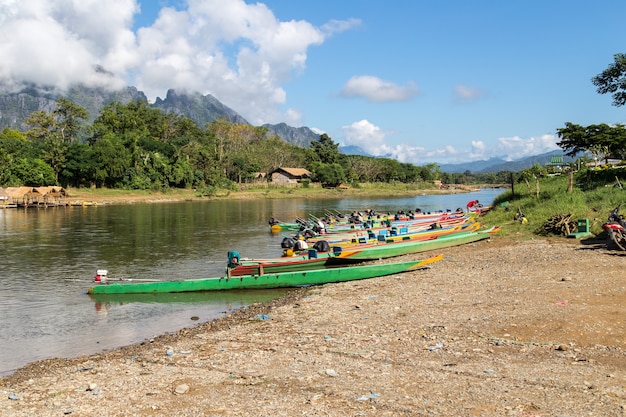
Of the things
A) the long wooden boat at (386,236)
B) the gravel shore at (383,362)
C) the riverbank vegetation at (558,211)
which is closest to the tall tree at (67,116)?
the long wooden boat at (386,236)

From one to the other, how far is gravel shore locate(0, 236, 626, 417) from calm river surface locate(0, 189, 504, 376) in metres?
1.57

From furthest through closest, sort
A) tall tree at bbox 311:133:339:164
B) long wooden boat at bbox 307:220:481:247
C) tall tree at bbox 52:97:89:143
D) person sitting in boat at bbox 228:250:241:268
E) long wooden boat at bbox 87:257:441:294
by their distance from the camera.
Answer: tall tree at bbox 311:133:339:164
tall tree at bbox 52:97:89:143
long wooden boat at bbox 307:220:481:247
person sitting in boat at bbox 228:250:241:268
long wooden boat at bbox 87:257:441:294

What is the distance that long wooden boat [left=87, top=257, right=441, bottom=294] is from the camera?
15383 millimetres

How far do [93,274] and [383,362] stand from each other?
15.2m

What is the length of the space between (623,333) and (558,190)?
70.9ft

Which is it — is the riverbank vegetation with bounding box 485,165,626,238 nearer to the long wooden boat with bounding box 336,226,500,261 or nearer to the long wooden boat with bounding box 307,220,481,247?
the long wooden boat with bounding box 336,226,500,261

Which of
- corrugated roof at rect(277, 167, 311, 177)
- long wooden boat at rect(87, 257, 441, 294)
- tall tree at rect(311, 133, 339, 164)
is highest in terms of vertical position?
tall tree at rect(311, 133, 339, 164)

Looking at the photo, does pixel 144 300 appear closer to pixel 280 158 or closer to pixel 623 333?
pixel 623 333

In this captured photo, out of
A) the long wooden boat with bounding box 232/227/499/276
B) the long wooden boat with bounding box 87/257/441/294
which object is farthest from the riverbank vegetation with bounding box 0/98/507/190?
the long wooden boat with bounding box 87/257/441/294

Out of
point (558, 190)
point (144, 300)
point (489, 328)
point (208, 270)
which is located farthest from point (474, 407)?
point (558, 190)

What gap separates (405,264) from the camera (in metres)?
16.1

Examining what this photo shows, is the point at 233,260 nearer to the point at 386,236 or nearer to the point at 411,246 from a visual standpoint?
the point at 411,246

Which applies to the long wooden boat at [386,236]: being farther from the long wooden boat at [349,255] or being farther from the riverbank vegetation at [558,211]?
the riverbank vegetation at [558,211]

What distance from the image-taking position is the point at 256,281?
50.9 feet
